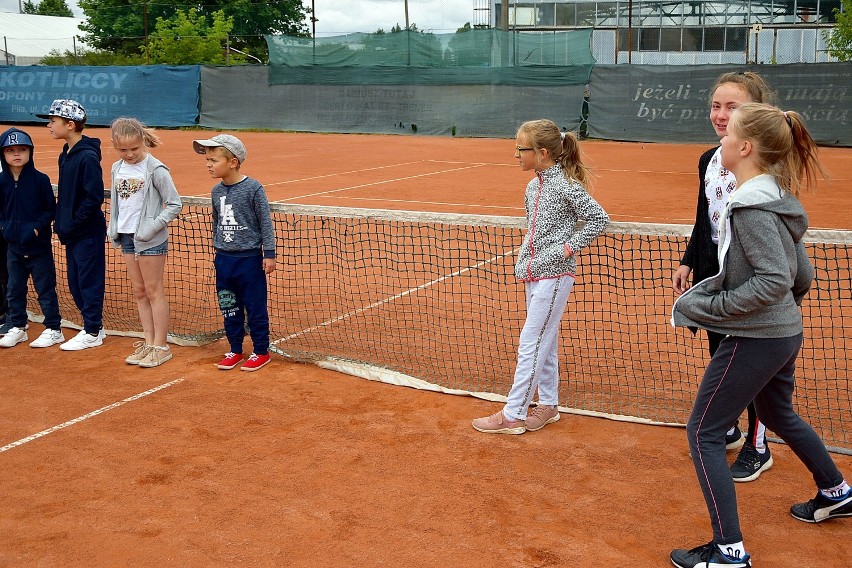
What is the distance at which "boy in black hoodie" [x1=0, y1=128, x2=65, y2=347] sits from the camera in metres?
6.91

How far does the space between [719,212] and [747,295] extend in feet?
3.52

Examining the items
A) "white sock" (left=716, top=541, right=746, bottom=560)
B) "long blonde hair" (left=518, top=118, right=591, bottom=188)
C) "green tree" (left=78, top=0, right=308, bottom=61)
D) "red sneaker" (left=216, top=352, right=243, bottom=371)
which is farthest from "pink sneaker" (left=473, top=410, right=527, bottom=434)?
"green tree" (left=78, top=0, right=308, bottom=61)

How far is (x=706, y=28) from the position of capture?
43.1 meters

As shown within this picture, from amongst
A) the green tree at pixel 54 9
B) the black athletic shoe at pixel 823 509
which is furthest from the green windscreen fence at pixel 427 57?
the green tree at pixel 54 9

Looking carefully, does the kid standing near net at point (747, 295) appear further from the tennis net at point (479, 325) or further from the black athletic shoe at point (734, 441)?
the tennis net at point (479, 325)

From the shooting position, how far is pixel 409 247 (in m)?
9.95

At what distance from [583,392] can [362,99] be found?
2622 centimetres

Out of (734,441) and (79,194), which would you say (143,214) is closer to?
(79,194)

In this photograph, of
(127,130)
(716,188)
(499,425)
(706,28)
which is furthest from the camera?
(706,28)

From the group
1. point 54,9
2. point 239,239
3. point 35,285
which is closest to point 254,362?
point 239,239

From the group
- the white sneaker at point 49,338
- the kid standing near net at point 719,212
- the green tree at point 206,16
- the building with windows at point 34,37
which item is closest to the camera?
the kid standing near net at point 719,212

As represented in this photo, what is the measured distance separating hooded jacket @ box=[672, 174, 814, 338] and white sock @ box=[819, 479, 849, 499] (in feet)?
3.02

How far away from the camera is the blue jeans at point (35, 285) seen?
23.3 feet

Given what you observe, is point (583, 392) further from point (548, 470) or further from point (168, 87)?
point (168, 87)
